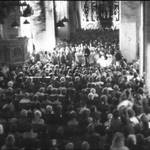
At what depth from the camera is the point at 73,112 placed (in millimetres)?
11867

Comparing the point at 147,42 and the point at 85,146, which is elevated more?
the point at 147,42

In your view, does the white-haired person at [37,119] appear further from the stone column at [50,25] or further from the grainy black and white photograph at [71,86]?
the stone column at [50,25]

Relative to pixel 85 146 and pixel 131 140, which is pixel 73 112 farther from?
pixel 85 146

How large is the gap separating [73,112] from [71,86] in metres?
5.54

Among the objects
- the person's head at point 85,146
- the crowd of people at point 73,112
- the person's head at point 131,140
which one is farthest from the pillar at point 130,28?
the person's head at point 85,146

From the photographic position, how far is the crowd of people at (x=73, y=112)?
9906 mm

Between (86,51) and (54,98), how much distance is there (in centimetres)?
1204

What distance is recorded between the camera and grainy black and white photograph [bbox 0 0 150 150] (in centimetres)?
1041

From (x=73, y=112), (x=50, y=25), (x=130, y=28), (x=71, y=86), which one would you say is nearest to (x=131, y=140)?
(x=73, y=112)

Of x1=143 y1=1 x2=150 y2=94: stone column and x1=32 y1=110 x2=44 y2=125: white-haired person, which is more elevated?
x1=143 y1=1 x2=150 y2=94: stone column

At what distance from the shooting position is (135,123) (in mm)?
11312

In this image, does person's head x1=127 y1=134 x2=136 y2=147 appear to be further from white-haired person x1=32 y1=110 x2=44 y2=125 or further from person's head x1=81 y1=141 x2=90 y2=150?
white-haired person x1=32 y1=110 x2=44 y2=125

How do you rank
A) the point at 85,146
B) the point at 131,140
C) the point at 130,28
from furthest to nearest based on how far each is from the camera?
the point at 130,28 < the point at 131,140 < the point at 85,146

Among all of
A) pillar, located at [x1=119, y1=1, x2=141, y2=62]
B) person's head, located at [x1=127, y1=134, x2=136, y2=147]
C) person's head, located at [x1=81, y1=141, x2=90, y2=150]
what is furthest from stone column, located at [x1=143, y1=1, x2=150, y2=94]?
person's head, located at [x1=81, y1=141, x2=90, y2=150]
